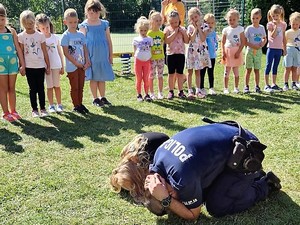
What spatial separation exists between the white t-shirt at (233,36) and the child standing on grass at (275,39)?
73 cm

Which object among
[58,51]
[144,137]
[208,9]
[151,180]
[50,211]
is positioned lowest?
[50,211]

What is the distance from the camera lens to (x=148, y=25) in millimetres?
6715

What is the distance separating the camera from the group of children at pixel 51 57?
5.68 meters

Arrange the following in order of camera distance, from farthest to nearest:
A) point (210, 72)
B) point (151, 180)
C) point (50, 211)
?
point (210, 72)
point (50, 211)
point (151, 180)

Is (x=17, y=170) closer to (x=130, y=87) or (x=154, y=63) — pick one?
(x=154, y=63)

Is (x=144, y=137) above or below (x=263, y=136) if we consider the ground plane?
above

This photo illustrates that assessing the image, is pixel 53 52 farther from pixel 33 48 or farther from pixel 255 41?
pixel 255 41

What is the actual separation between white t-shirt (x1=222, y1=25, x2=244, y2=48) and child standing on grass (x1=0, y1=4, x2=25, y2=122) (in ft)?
11.6

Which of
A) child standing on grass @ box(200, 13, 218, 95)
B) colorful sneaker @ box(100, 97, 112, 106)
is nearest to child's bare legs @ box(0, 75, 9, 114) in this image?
colorful sneaker @ box(100, 97, 112, 106)

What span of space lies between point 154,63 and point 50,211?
13.6 ft

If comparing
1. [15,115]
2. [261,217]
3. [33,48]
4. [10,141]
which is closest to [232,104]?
[33,48]

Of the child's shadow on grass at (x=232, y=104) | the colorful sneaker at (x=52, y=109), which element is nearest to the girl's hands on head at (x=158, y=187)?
the child's shadow on grass at (x=232, y=104)

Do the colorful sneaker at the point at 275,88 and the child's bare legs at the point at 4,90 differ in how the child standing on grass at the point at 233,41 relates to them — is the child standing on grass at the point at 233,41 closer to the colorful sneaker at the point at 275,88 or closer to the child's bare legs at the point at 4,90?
the colorful sneaker at the point at 275,88

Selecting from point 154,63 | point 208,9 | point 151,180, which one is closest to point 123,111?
point 154,63
